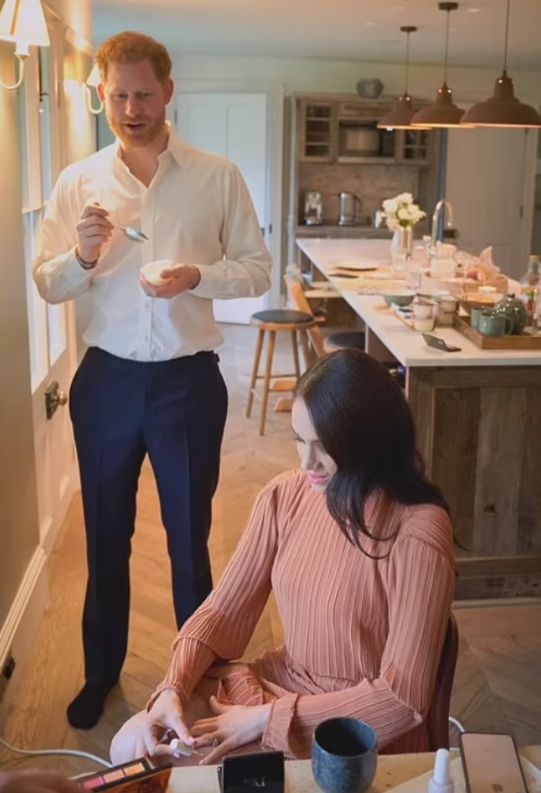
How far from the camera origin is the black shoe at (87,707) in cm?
233

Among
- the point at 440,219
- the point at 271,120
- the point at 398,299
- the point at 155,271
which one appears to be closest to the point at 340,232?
the point at 271,120

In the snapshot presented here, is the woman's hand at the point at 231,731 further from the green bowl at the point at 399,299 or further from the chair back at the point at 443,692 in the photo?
the green bowl at the point at 399,299

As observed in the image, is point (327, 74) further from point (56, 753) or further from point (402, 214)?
point (56, 753)

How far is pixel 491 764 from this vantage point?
1.09 m

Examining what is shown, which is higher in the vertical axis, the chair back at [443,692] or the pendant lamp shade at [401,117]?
Answer: the pendant lamp shade at [401,117]

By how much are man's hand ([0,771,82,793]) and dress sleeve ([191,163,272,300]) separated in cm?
145

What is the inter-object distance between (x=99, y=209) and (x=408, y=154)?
21.0ft

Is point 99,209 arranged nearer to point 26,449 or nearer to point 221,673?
point 26,449

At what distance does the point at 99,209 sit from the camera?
205 centimetres

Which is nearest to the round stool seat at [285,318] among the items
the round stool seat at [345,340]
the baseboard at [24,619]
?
the round stool seat at [345,340]

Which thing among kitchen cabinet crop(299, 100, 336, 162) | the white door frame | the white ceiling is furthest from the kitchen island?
kitchen cabinet crop(299, 100, 336, 162)

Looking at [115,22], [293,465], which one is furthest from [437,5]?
[293,465]

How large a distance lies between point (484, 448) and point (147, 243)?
1390 millimetres

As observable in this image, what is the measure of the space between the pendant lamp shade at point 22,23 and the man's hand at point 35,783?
1.94 m
